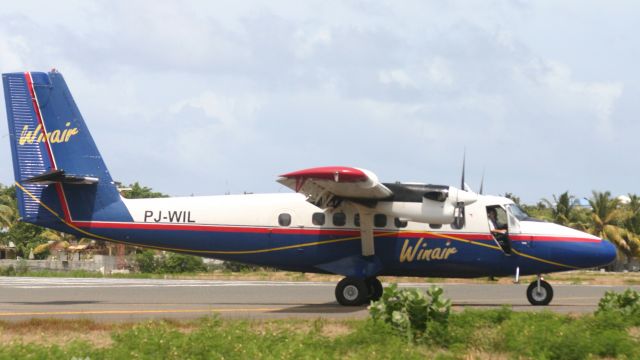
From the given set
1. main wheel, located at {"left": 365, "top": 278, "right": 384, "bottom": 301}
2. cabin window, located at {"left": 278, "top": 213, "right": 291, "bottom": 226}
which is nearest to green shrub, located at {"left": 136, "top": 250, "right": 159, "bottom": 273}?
cabin window, located at {"left": 278, "top": 213, "right": 291, "bottom": 226}

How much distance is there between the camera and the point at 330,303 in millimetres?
23312

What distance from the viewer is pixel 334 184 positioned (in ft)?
65.9

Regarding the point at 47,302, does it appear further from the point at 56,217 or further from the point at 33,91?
the point at 33,91

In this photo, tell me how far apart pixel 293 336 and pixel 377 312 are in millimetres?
1602

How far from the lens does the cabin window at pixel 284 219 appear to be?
22.5 metres

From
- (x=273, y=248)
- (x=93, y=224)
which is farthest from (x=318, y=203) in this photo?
(x=93, y=224)

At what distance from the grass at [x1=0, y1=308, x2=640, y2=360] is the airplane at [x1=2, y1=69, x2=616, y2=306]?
6490 millimetres

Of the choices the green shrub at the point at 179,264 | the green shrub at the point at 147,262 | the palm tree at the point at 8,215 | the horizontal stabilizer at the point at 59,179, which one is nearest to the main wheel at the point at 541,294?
the horizontal stabilizer at the point at 59,179

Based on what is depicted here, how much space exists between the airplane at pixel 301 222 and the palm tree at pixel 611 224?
5329 cm

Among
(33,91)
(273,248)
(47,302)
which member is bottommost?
(47,302)

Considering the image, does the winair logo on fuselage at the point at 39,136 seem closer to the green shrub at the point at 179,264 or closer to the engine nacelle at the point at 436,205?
the engine nacelle at the point at 436,205

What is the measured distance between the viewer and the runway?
19219 mm

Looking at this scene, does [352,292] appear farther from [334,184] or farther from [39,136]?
[39,136]

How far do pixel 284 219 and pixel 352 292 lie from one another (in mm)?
2605
